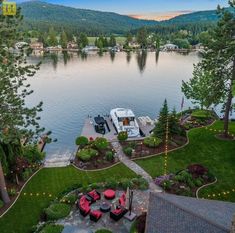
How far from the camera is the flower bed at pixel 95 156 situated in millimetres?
25438

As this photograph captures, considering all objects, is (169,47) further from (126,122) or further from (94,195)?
(94,195)

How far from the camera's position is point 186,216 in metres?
12.8

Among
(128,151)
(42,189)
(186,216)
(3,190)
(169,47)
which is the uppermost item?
(169,47)

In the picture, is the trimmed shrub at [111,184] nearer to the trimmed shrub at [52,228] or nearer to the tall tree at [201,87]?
the trimmed shrub at [52,228]

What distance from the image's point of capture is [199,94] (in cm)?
3941

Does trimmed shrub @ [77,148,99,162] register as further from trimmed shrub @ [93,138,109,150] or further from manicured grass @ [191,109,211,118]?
manicured grass @ [191,109,211,118]

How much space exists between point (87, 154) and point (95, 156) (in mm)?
821

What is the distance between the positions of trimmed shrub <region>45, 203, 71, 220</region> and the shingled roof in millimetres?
6818

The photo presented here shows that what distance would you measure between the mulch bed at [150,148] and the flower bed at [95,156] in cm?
236

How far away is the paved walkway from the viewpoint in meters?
21.9

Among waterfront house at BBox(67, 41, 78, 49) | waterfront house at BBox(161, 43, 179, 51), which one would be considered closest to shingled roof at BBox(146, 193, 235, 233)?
waterfront house at BBox(67, 41, 78, 49)

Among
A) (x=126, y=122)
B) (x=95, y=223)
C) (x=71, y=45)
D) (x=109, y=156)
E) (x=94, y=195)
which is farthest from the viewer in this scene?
(x=71, y=45)

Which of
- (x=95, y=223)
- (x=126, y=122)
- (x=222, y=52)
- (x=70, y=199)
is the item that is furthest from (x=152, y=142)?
(x=95, y=223)

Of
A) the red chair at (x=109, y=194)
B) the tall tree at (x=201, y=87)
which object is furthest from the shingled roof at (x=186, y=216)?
the tall tree at (x=201, y=87)
